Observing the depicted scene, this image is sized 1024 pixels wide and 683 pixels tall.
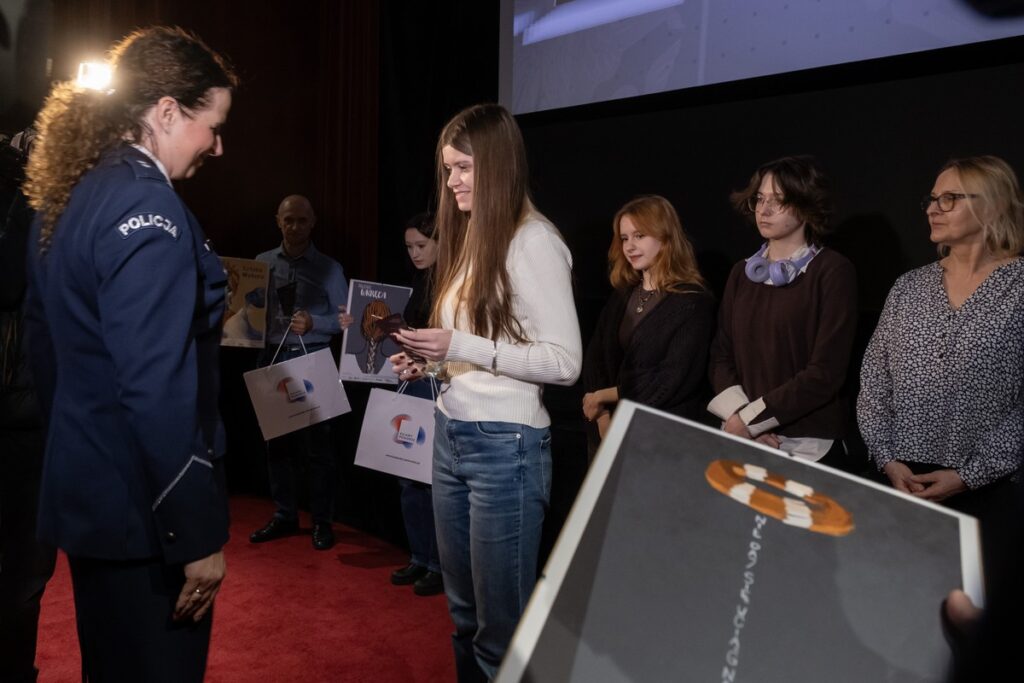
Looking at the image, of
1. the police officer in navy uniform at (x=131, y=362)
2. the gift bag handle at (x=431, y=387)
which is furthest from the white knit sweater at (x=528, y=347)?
the gift bag handle at (x=431, y=387)

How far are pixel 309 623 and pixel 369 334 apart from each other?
120 centimetres

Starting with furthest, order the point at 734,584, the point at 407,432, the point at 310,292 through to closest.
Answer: the point at 310,292
the point at 407,432
the point at 734,584

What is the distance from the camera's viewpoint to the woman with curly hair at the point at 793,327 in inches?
82.9

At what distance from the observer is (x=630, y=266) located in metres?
2.71

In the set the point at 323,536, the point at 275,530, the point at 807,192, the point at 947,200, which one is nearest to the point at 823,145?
the point at 807,192

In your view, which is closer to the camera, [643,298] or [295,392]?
[643,298]

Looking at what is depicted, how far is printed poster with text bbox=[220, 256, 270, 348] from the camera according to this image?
349 cm

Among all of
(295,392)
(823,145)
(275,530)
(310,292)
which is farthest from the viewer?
(275,530)

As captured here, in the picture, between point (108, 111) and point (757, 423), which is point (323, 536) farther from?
point (108, 111)

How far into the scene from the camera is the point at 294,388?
3400mm

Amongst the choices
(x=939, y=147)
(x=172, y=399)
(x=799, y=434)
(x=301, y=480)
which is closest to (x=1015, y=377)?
(x=799, y=434)

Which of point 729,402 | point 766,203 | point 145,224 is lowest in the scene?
point 729,402

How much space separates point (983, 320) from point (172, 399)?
1837 mm

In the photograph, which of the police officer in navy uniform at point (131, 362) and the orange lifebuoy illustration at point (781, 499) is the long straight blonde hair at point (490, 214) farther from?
the orange lifebuoy illustration at point (781, 499)
